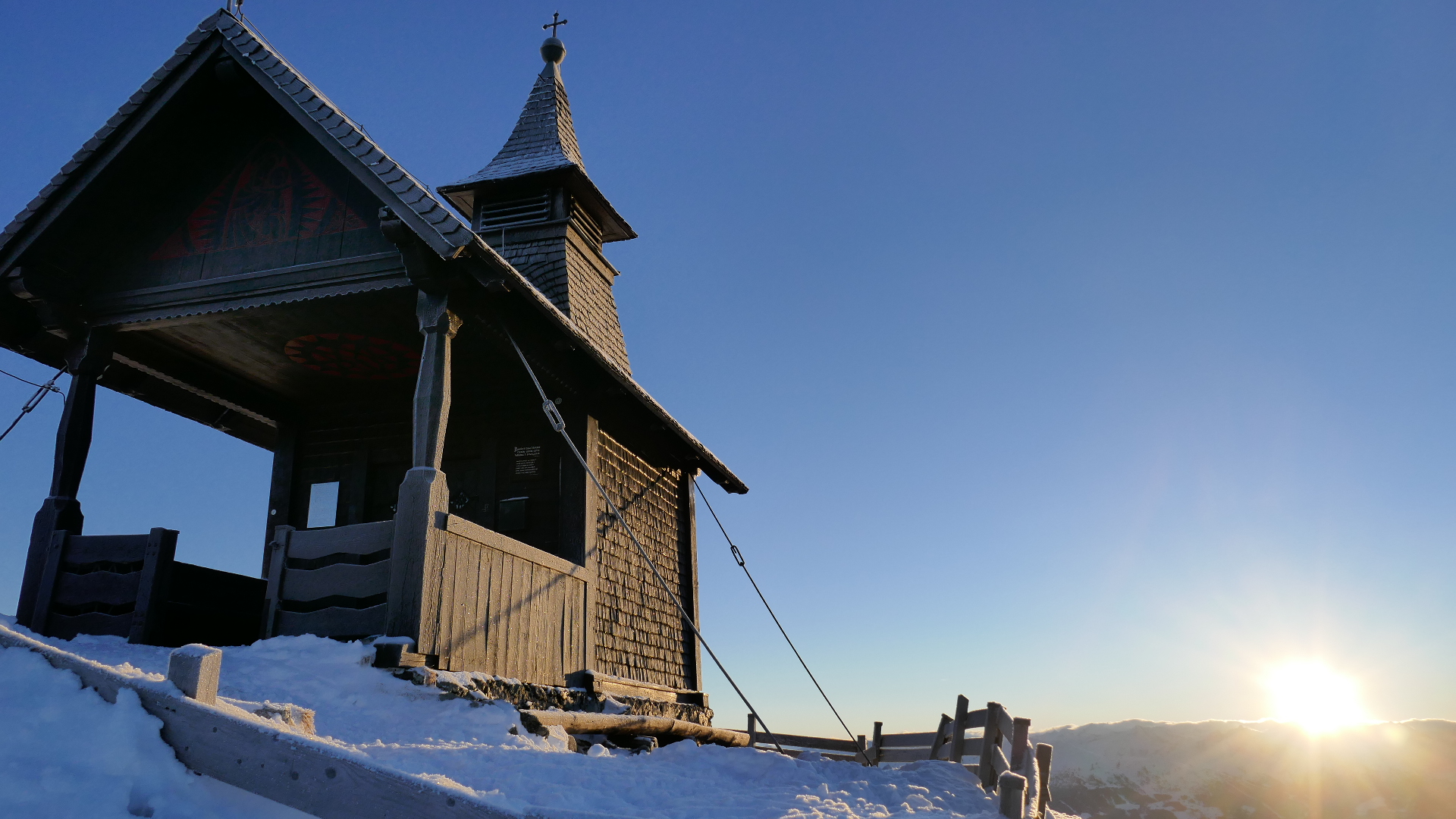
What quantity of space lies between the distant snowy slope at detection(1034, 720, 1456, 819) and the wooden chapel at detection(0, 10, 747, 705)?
53.1 metres

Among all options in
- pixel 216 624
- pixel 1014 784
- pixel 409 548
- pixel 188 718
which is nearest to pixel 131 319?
pixel 216 624

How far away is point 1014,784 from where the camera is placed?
5586 mm

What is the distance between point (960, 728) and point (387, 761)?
725 cm

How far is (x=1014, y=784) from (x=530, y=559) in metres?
5.19

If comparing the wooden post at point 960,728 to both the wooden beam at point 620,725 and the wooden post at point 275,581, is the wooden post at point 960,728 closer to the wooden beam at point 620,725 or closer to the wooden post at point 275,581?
the wooden beam at point 620,725

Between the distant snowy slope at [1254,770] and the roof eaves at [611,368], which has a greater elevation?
the roof eaves at [611,368]

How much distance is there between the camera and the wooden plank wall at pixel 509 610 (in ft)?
25.8

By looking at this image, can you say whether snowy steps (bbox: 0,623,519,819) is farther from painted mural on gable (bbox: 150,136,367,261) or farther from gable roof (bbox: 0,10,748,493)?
painted mural on gable (bbox: 150,136,367,261)

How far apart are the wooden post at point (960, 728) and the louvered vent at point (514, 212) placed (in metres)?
9.27

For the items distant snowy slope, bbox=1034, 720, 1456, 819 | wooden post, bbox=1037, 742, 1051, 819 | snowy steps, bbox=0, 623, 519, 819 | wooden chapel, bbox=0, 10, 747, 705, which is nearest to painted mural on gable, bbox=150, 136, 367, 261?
wooden chapel, bbox=0, 10, 747, 705

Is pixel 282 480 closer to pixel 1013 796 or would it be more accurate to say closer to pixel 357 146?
pixel 357 146

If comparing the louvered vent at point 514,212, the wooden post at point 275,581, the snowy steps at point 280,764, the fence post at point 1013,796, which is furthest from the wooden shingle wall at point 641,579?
the snowy steps at point 280,764

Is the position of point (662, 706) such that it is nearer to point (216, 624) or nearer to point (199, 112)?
point (216, 624)

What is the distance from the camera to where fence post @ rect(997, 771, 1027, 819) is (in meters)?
5.55
